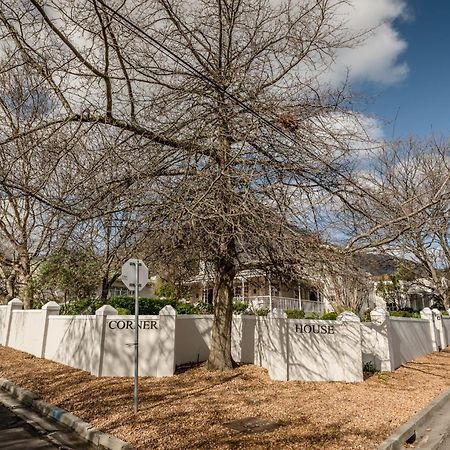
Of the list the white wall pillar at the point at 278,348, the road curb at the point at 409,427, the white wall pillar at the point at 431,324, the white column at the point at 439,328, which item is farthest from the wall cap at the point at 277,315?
Answer: the white column at the point at 439,328

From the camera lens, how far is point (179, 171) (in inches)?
368

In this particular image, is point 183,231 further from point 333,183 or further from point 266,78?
point 266,78

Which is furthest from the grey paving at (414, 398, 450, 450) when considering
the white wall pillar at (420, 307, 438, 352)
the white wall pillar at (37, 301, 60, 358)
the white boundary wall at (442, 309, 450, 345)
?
the white boundary wall at (442, 309, 450, 345)

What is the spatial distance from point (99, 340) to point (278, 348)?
4.58 metres

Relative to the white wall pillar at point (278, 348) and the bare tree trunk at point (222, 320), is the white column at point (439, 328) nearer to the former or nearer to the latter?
the white wall pillar at point (278, 348)

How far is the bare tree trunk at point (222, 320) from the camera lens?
33.5 ft

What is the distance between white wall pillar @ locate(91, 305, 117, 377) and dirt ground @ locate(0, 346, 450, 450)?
266 millimetres

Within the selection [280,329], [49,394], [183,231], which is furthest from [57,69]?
[280,329]

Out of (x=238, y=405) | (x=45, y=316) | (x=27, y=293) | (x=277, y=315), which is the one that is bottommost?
(x=238, y=405)

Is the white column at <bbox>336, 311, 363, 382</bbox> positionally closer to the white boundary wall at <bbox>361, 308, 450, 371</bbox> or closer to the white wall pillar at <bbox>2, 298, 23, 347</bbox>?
the white boundary wall at <bbox>361, 308, 450, 371</bbox>

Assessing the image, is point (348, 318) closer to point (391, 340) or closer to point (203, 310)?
point (391, 340)

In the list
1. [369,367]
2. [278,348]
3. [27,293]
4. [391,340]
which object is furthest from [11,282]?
[391,340]

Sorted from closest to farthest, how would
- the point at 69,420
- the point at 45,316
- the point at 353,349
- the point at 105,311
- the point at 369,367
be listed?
1. the point at 69,420
2. the point at 353,349
3. the point at 105,311
4. the point at 369,367
5. the point at 45,316

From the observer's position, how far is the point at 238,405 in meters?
7.21
